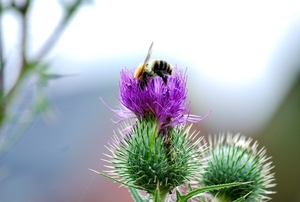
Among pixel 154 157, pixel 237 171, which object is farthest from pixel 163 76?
pixel 237 171

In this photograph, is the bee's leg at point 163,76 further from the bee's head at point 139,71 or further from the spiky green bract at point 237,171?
the spiky green bract at point 237,171

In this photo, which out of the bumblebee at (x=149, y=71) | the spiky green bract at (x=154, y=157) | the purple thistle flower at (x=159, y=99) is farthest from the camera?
the bumblebee at (x=149, y=71)

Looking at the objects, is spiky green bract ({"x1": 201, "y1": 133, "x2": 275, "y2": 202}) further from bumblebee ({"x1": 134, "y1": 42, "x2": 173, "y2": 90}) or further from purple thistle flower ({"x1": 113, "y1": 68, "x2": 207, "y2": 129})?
bumblebee ({"x1": 134, "y1": 42, "x2": 173, "y2": 90})

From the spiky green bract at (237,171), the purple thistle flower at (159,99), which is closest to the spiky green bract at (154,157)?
the purple thistle flower at (159,99)


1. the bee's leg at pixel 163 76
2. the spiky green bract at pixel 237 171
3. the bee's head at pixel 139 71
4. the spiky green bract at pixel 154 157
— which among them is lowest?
the spiky green bract at pixel 154 157

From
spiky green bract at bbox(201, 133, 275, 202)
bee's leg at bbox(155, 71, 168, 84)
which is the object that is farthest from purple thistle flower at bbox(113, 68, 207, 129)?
spiky green bract at bbox(201, 133, 275, 202)

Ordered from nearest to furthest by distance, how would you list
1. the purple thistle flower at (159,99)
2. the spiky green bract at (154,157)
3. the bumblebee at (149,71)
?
the spiky green bract at (154,157), the purple thistle flower at (159,99), the bumblebee at (149,71)
